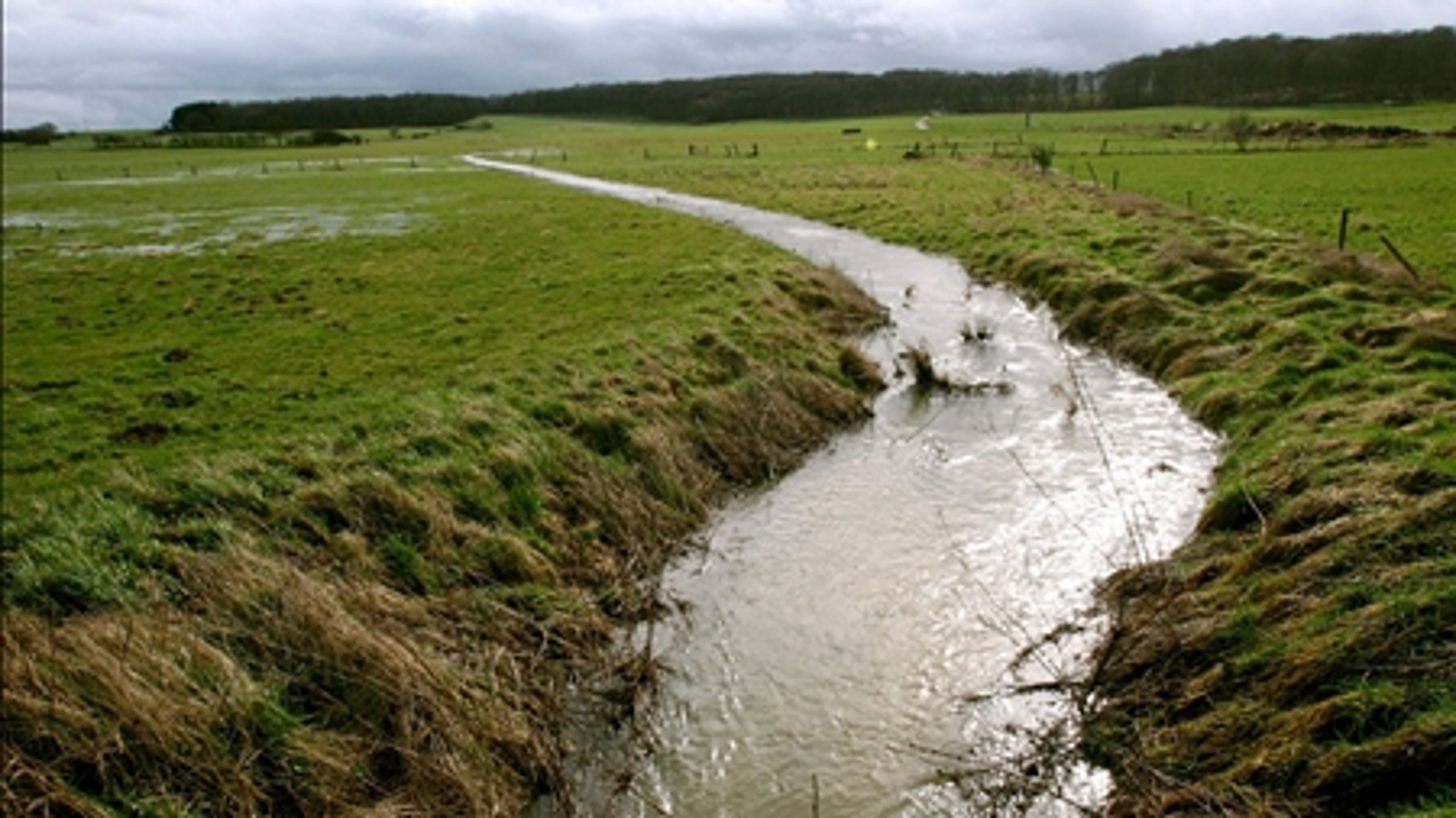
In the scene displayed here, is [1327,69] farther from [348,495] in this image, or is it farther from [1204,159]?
[348,495]

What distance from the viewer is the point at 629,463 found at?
14070 mm

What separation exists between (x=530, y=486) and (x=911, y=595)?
216 inches

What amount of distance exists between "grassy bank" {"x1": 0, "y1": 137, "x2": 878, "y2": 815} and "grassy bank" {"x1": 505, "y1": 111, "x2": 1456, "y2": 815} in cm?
589

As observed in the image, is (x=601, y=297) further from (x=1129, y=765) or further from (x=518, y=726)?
(x=1129, y=765)

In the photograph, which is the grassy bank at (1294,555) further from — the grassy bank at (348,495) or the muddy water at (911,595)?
the grassy bank at (348,495)

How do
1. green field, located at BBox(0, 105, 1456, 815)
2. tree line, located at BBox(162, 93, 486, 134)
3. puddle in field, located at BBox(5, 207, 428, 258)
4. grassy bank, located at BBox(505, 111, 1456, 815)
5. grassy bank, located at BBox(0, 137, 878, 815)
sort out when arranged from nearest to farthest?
1. grassy bank, located at BBox(505, 111, 1456, 815)
2. green field, located at BBox(0, 105, 1456, 815)
3. grassy bank, located at BBox(0, 137, 878, 815)
4. tree line, located at BBox(162, 93, 486, 134)
5. puddle in field, located at BBox(5, 207, 428, 258)

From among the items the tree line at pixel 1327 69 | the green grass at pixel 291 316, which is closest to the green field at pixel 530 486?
the green grass at pixel 291 316

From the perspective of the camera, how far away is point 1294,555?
9.55m

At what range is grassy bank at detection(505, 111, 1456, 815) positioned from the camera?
7.07 metres

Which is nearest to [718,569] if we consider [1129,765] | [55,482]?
[1129,765]

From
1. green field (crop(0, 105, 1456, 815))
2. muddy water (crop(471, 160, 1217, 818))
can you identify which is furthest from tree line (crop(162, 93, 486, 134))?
muddy water (crop(471, 160, 1217, 818))

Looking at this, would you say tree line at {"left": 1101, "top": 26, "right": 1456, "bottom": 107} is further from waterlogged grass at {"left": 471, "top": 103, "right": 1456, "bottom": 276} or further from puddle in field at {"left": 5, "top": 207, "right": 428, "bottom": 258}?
puddle in field at {"left": 5, "top": 207, "right": 428, "bottom": 258}

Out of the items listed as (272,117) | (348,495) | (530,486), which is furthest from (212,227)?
(530,486)

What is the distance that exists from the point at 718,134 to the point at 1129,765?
145 meters
